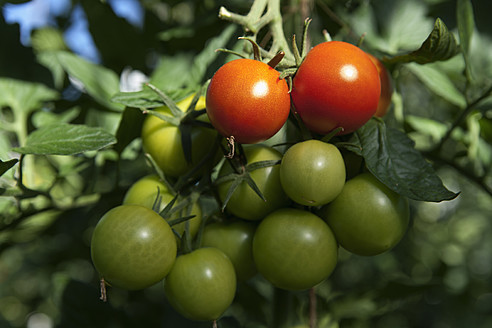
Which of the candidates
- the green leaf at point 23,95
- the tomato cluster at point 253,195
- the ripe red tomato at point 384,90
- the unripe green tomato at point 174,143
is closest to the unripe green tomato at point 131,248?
the tomato cluster at point 253,195

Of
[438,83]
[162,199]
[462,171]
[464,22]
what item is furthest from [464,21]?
[162,199]

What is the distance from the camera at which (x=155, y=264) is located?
468 millimetres

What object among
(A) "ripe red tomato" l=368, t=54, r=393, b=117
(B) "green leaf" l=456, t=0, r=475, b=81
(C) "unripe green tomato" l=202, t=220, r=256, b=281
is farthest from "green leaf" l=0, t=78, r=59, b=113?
(B) "green leaf" l=456, t=0, r=475, b=81

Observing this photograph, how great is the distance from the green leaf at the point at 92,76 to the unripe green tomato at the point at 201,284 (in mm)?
352

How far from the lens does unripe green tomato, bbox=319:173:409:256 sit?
1.62 ft

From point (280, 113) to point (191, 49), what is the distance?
1.63 ft

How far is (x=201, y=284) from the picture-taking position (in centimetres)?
49

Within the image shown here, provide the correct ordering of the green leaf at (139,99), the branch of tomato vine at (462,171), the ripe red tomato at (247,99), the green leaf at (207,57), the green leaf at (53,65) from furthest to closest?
the green leaf at (53,65)
the branch of tomato vine at (462,171)
the green leaf at (207,57)
the green leaf at (139,99)
the ripe red tomato at (247,99)

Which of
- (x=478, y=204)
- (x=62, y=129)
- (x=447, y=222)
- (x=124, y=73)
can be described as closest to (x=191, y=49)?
(x=124, y=73)

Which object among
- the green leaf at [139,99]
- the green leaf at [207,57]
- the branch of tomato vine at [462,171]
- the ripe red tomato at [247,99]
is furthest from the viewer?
the branch of tomato vine at [462,171]

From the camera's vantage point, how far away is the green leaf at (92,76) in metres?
0.75

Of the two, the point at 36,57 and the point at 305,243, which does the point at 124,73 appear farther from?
the point at 305,243

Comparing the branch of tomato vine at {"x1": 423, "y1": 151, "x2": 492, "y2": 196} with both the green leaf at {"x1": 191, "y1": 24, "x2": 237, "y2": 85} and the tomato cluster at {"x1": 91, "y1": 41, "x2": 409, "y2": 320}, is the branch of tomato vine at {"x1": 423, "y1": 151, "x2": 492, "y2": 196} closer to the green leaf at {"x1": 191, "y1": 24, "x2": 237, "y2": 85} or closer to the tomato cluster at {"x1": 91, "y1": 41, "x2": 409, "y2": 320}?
the tomato cluster at {"x1": 91, "y1": 41, "x2": 409, "y2": 320}

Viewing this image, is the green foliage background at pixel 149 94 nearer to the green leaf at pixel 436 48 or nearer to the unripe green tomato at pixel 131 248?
the green leaf at pixel 436 48
